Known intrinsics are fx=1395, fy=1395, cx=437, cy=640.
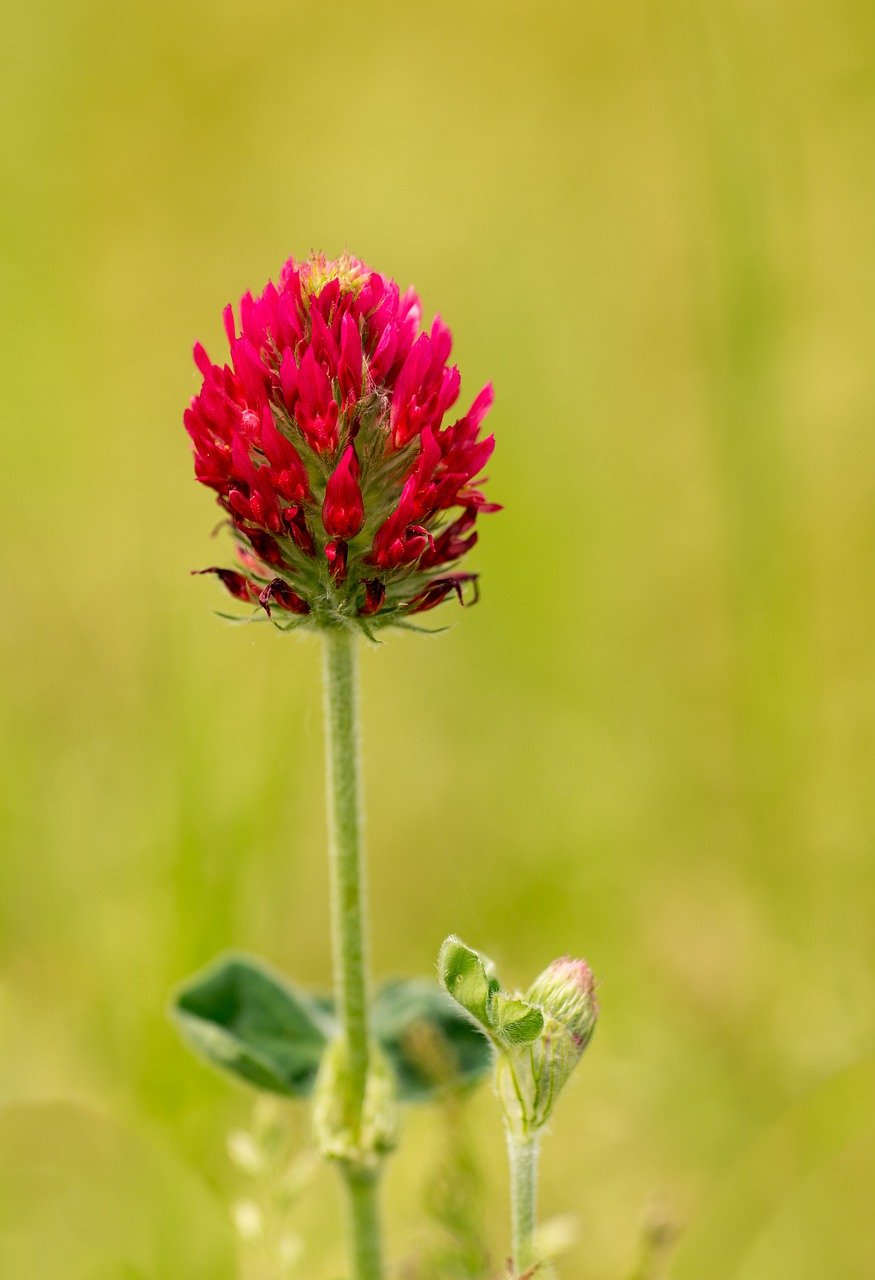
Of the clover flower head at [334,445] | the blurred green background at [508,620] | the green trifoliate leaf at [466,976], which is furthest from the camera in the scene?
the blurred green background at [508,620]

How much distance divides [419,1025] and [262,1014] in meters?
0.36

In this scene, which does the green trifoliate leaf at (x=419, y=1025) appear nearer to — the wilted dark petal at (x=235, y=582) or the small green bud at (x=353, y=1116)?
the small green bud at (x=353, y=1116)

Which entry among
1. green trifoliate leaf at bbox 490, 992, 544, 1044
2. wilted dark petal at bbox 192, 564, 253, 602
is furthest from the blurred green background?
wilted dark petal at bbox 192, 564, 253, 602

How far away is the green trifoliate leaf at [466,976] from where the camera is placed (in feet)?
6.10

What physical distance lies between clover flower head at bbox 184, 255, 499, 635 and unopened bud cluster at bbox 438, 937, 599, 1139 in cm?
68

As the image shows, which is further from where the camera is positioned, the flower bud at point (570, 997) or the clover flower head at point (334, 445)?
the clover flower head at point (334, 445)

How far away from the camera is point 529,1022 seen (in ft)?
6.17

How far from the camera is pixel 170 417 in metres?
6.83

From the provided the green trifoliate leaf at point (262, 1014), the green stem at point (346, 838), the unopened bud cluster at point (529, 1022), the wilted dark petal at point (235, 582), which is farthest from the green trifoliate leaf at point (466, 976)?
the green trifoliate leaf at point (262, 1014)

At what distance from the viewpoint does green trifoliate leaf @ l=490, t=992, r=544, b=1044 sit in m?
1.86

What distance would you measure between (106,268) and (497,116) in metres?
2.32

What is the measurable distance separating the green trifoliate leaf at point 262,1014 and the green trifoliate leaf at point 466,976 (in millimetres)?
1102

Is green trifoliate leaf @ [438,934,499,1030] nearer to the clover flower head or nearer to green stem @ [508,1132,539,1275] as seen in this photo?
green stem @ [508,1132,539,1275]

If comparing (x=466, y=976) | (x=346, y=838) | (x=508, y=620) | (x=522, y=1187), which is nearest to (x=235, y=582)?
(x=346, y=838)
